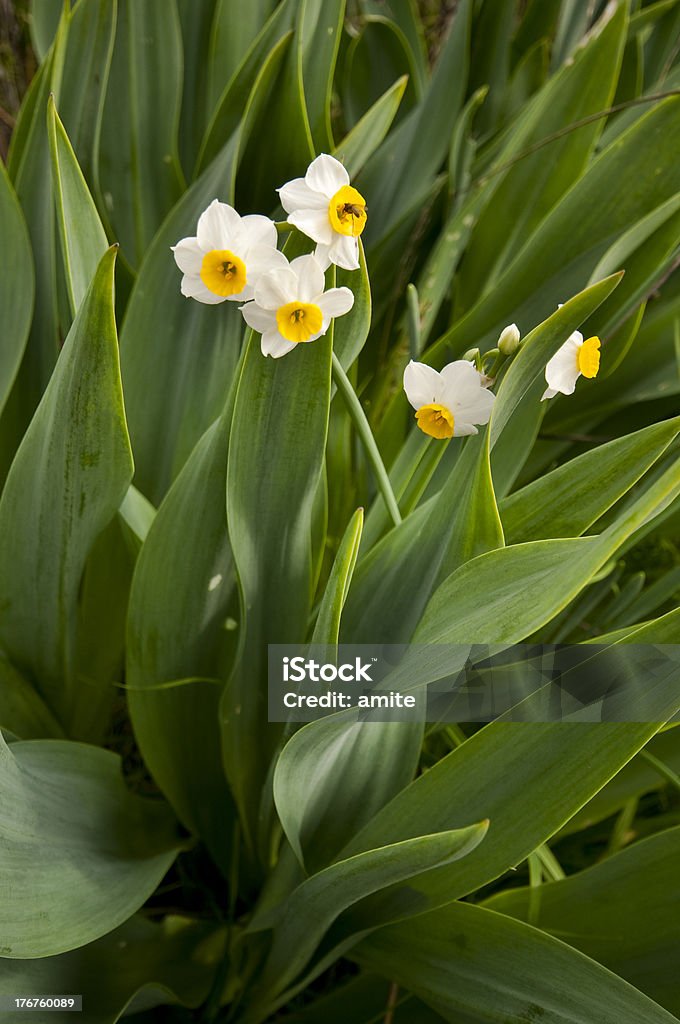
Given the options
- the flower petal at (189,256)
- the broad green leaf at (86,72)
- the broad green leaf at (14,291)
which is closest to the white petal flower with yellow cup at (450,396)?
the flower petal at (189,256)

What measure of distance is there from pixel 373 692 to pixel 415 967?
0.17 meters

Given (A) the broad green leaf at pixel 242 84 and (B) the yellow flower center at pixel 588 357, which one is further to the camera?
(A) the broad green leaf at pixel 242 84

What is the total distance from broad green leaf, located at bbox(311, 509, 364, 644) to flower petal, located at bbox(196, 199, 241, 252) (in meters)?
0.13

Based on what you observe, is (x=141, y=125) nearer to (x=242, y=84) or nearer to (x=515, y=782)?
(x=242, y=84)

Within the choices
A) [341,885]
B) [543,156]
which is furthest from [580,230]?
[341,885]

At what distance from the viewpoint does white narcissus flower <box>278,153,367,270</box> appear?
1.11 ft

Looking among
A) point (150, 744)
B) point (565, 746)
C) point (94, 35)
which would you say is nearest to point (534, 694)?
point (565, 746)

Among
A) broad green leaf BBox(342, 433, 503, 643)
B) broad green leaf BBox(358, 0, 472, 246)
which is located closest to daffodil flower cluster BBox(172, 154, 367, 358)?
broad green leaf BBox(342, 433, 503, 643)

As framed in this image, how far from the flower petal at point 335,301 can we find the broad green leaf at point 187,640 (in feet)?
0.35

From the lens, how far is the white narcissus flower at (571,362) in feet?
1.20

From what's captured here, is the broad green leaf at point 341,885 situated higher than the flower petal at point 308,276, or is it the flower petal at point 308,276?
the flower petal at point 308,276

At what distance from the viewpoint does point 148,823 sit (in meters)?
0.54

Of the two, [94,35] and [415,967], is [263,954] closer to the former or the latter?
[415,967]

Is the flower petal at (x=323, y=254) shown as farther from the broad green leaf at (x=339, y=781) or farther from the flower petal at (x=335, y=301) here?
the broad green leaf at (x=339, y=781)
